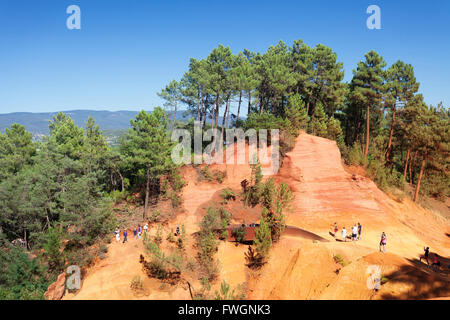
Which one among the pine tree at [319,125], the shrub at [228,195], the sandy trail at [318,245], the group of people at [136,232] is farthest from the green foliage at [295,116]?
the group of people at [136,232]

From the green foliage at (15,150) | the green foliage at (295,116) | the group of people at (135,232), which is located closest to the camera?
the group of people at (135,232)

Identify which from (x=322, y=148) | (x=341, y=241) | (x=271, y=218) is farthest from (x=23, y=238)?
(x=322, y=148)

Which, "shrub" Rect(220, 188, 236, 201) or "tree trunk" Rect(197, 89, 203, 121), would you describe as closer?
"shrub" Rect(220, 188, 236, 201)

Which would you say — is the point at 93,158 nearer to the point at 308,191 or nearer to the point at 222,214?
the point at 222,214

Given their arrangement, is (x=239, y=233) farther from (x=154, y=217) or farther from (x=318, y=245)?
(x=154, y=217)

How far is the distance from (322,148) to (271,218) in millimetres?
12550

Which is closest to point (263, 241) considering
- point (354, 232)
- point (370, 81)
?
point (354, 232)

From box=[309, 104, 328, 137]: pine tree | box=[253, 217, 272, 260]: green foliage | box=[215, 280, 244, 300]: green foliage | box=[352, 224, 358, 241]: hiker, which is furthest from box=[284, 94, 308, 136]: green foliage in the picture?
box=[215, 280, 244, 300]: green foliage

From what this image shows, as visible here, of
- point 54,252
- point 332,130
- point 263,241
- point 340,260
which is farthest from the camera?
point 332,130

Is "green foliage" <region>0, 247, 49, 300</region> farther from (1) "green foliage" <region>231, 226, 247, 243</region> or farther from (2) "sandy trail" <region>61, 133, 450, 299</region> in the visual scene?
(1) "green foliage" <region>231, 226, 247, 243</region>

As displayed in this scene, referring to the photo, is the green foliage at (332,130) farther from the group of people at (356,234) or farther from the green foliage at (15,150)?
the green foliage at (15,150)

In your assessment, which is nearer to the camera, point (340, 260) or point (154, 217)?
point (340, 260)

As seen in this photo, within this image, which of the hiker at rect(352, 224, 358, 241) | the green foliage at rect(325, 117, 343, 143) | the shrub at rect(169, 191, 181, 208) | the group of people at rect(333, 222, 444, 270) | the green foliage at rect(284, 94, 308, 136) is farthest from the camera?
the green foliage at rect(325, 117, 343, 143)

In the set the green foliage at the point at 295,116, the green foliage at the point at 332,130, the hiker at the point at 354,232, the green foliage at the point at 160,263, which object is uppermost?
the green foliage at the point at 295,116
